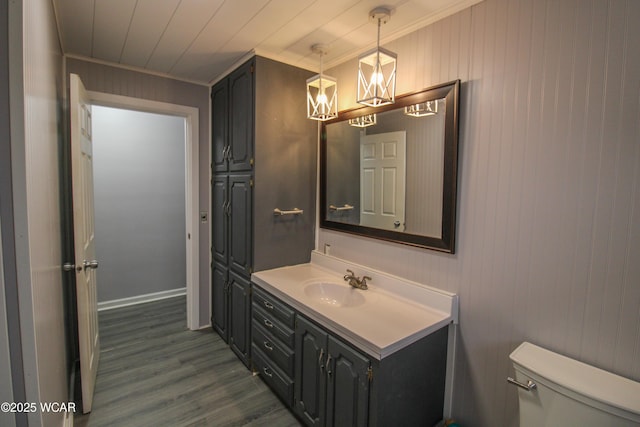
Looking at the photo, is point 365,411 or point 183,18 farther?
point 183,18

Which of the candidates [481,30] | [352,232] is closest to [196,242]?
[352,232]

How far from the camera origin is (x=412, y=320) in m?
1.59

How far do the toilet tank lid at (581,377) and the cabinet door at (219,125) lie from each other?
7.77 ft

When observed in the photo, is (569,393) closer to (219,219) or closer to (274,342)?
(274,342)

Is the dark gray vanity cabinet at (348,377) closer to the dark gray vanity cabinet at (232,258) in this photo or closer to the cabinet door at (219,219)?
the dark gray vanity cabinet at (232,258)

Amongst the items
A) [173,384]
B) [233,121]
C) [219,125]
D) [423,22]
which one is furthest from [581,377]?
[219,125]

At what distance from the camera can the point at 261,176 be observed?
2299mm

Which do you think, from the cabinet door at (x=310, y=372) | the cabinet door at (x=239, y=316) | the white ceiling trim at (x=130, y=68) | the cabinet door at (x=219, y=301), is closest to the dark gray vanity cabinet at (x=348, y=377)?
the cabinet door at (x=310, y=372)

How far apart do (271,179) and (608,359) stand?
2014 mm

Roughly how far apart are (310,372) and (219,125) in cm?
214

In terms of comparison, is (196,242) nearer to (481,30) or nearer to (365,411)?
(365,411)

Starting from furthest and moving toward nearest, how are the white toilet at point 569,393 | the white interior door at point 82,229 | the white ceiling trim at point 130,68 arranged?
the white ceiling trim at point 130,68, the white interior door at point 82,229, the white toilet at point 569,393

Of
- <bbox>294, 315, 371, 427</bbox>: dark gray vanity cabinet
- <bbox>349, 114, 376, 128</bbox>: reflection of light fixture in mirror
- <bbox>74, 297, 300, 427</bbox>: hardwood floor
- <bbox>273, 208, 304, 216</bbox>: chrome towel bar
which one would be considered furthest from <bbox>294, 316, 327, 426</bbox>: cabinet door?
<bbox>349, 114, 376, 128</bbox>: reflection of light fixture in mirror

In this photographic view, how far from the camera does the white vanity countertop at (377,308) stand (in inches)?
56.4
